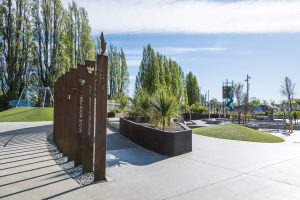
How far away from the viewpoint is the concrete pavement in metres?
4.98

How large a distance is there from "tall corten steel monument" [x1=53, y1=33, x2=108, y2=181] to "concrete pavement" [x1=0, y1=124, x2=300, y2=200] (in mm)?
544

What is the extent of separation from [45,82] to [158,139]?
3120 centimetres

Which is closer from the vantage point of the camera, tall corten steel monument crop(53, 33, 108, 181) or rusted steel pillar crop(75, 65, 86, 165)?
tall corten steel monument crop(53, 33, 108, 181)

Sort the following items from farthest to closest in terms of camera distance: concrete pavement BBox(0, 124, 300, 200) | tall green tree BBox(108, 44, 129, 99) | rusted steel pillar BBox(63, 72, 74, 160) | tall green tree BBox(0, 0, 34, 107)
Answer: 1. tall green tree BBox(108, 44, 129, 99)
2. tall green tree BBox(0, 0, 34, 107)
3. rusted steel pillar BBox(63, 72, 74, 160)
4. concrete pavement BBox(0, 124, 300, 200)

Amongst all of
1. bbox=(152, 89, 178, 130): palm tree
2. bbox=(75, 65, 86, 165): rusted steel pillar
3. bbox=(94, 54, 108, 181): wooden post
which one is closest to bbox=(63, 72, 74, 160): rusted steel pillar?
bbox=(75, 65, 86, 165): rusted steel pillar

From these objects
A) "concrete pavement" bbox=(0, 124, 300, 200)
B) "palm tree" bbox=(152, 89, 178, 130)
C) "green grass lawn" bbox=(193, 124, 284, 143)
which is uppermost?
"palm tree" bbox=(152, 89, 178, 130)

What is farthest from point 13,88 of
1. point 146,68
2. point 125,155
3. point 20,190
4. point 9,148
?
point 20,190

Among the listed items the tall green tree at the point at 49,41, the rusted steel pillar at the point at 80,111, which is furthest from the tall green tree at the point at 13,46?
the rusted steel pillar at the point at 80,111

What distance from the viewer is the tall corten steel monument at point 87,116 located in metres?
5.95

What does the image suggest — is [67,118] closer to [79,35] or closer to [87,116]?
[87,116]

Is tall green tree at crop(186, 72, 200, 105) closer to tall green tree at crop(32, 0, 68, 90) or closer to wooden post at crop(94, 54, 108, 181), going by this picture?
tall green tree at crop(32, 0, 68, 90)

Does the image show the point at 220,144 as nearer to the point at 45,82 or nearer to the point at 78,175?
the point at 78,175

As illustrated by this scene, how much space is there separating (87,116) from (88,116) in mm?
36

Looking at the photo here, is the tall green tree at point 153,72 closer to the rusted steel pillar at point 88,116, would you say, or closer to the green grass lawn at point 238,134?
the green grass lawn at point 238,134
